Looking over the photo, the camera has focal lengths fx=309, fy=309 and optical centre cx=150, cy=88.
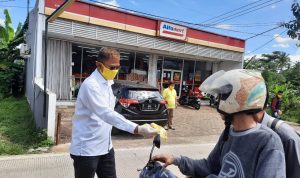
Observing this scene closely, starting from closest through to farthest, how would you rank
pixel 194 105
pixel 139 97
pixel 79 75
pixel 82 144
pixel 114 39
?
1. pixel 82 144
2. pixel 139 97
3. pixel 114 39
4. pixel 79 75
5. pixel 194 105

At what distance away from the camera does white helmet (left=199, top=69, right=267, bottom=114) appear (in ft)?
5.20

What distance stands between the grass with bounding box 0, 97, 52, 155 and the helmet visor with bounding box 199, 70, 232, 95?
19.1 feet

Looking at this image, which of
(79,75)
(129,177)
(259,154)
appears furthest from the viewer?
(79,75)

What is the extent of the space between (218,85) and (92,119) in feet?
5.10

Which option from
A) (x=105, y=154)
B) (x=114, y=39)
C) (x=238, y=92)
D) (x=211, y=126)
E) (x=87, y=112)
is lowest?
(x=211, y=126)

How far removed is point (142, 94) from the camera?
358 inches

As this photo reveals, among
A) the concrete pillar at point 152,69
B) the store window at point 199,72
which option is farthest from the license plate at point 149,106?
the store window at point 199,72

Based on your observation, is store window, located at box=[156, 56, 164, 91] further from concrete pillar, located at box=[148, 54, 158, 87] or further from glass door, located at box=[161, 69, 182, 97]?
concrete pillar, located at box=[148, 54, 158, 87]

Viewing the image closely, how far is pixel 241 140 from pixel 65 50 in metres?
13.7

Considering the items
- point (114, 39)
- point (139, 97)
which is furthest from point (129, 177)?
point (114, 39)

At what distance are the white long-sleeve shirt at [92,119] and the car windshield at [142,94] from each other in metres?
5.87

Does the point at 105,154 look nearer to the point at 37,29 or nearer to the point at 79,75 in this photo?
the point at 37,29

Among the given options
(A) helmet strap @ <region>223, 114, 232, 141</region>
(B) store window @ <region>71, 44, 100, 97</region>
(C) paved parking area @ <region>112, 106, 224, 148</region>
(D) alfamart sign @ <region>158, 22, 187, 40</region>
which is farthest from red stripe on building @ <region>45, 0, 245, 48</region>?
(A) helmet strap @ <region>223, 114, 232, 141</region>

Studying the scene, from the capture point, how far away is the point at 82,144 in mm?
2879
